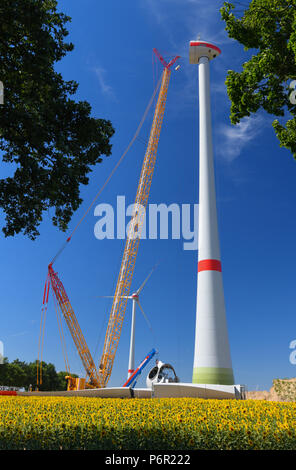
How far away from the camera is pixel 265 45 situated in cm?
1953

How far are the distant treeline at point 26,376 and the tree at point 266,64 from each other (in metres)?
106

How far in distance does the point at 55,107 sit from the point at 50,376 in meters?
125

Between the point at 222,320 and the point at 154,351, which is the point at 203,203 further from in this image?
the point at 154,351

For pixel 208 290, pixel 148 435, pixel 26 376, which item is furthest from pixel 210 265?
pixel 26 376

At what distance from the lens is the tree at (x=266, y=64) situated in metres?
18.7

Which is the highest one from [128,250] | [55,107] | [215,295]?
[128,250]

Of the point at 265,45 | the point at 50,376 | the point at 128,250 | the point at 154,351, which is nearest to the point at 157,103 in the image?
the point at 128,250

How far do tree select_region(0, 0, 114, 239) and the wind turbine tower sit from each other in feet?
66.7

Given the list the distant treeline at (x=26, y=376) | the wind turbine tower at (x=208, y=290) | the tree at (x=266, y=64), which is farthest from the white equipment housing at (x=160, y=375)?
the distant treeline at (x=26, y=376)

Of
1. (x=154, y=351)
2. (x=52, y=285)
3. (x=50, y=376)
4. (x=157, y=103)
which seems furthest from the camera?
(x=50, y=376)

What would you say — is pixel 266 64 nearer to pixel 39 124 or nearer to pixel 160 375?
pixel 39 124

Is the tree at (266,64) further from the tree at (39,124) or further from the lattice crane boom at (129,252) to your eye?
the lattice crane boom at (129,252)

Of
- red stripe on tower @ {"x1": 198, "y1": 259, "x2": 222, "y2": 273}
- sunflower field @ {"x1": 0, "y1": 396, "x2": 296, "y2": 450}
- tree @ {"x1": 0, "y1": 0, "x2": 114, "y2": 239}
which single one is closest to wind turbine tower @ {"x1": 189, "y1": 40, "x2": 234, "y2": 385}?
red stripe on tower @ {"x1": 198, "y1": 259, "x2": 222, "y2": 273}

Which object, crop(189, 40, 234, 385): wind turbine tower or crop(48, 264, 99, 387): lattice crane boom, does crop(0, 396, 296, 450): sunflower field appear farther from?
crop(48, 264, 99, 387): lattice crane boom
